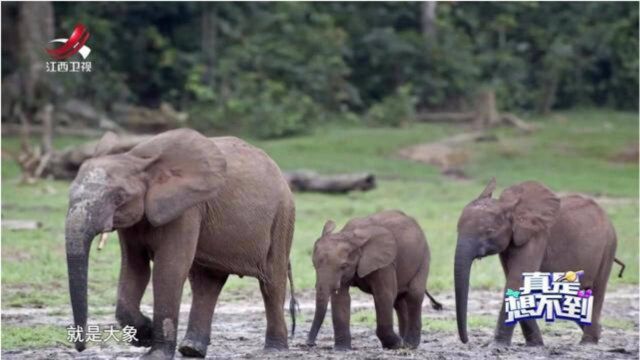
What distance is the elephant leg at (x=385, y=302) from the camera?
10562 millimetres

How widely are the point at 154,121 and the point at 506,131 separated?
8.00 metres

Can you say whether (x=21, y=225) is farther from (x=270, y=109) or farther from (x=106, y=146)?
(x=270, y=109)

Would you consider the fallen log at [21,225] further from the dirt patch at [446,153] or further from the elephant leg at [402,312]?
the dirt patch at [446,153]

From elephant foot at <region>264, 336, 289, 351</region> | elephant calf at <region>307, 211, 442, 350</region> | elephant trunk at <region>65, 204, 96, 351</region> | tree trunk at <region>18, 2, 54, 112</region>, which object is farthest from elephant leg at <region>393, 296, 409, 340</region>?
tree trunk at <region>18, 2, 54, 112</region>

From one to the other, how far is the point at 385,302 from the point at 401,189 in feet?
46.8

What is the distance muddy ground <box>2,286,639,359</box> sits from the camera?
10.1 m

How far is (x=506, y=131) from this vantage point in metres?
32.8

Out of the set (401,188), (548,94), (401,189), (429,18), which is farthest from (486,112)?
(401,189)

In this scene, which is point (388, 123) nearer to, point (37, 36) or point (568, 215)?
point (37, 36)

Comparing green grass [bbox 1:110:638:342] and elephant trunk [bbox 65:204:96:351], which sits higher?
elephant trunk [bbox 65:204:96:351]

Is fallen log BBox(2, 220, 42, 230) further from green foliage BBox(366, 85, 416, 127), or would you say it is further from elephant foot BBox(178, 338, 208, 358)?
green foliage BBox(366, 85, 416, 127)

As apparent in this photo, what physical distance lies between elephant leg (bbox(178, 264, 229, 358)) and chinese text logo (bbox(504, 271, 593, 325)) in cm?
215

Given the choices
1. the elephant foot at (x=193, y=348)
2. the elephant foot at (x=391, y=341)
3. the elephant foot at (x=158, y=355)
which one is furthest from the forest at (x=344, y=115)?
the elephant foot at (x=158, y=355)

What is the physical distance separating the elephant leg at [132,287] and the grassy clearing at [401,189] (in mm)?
4092
